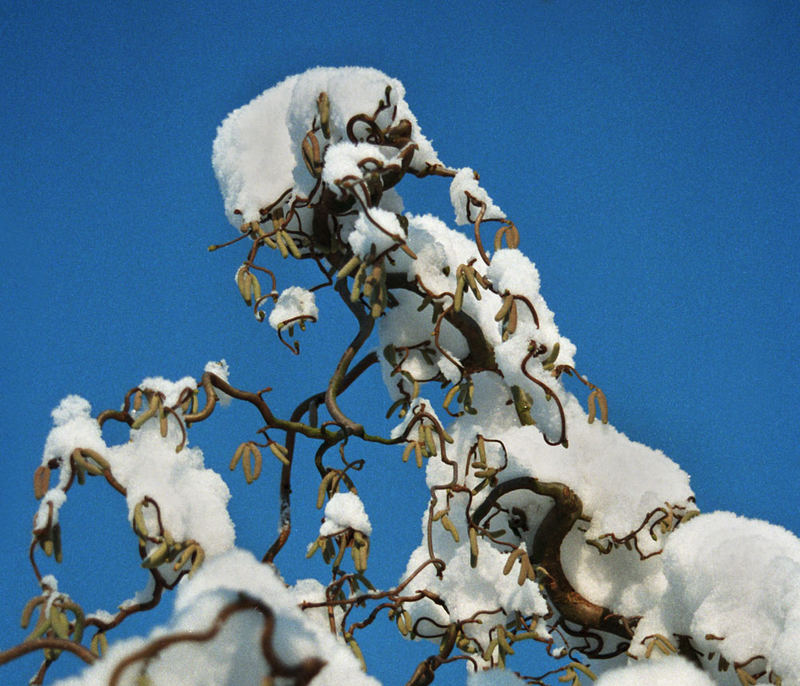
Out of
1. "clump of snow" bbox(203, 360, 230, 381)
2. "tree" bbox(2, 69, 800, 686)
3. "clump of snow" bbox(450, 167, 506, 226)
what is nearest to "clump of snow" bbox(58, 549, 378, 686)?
"tree" bbox(2, 69, 800, 686)

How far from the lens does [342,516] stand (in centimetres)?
70

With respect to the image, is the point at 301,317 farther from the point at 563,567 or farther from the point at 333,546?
the point at 563,567

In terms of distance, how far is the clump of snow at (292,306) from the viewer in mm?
796

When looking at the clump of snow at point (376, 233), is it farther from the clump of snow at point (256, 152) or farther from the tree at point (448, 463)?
the clump of snow at point (256, 152)

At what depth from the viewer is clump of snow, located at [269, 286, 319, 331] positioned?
0.80 metres

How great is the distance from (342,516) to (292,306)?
209mm

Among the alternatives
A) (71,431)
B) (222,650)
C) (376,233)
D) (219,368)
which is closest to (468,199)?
(376,233)

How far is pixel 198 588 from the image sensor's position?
16.9 inches

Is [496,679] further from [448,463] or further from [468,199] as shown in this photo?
[468,199]

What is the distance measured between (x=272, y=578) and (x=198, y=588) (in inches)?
1.5

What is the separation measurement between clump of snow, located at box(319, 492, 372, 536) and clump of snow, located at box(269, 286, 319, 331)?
180mm

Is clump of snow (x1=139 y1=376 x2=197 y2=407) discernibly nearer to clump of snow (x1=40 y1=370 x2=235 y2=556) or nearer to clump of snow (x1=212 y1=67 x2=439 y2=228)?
clump of snow (x1=40 y1=370 x2=235 y2=556)

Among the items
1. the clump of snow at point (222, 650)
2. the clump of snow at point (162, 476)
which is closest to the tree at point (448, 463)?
the clump of snow at point (162, 476)

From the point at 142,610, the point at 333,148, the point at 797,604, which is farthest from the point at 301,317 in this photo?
the point at 797,604
